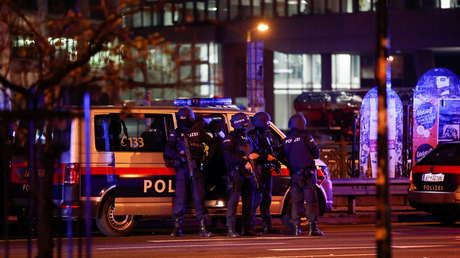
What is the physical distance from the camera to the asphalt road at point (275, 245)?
42.4ft

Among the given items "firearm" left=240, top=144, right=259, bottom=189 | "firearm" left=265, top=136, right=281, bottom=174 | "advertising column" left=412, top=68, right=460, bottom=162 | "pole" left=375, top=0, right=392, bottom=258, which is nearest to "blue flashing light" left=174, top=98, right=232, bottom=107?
"firearm" left=265, top=136, right=281, bottom=174

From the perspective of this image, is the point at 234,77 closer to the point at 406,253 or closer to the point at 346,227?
the point at 346,227

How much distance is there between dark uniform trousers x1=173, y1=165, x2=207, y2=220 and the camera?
15430 mm

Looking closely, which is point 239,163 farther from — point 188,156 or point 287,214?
point 287,214

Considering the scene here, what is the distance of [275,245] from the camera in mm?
14242

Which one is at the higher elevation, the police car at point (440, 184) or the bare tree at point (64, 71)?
the bare tree at point (64, 71)

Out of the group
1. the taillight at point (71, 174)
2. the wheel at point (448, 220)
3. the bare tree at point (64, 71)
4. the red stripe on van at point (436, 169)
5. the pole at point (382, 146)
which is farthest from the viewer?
the wheel at point (448, 220)

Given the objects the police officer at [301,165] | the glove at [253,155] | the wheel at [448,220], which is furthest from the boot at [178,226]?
the wheel at [448,220]

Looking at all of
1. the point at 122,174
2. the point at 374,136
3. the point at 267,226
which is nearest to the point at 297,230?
the point at 267,226

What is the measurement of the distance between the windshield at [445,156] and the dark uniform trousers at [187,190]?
192 inches

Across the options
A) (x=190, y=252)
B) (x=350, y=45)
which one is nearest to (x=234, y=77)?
(x=350, y=45)

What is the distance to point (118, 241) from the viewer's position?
48.9 ft

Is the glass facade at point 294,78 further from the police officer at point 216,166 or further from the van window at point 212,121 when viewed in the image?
the police officer at point 216,166

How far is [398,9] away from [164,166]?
1892 inches
